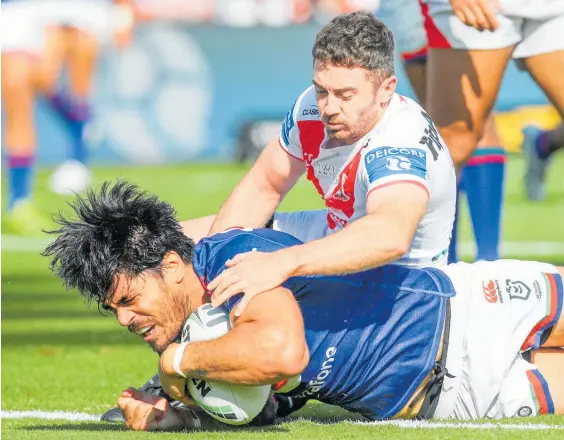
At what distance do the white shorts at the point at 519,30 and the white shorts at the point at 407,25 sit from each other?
2.12ft

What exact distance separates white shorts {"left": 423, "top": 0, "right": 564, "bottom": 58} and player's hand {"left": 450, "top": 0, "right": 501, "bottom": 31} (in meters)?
0.28

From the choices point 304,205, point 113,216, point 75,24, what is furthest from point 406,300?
point 75,24

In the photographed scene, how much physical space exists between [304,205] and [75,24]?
4.26 m

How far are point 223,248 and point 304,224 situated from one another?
1.16m

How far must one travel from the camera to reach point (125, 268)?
414 centimetres

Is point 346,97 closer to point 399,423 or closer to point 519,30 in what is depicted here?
point 399,423

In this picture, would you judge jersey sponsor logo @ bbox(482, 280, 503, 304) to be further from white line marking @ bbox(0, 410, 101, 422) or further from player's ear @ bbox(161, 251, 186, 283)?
white line marking @ bbox(0, 410, 101, 422)

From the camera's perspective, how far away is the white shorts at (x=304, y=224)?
528 centimetres

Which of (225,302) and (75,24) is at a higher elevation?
(225,302)

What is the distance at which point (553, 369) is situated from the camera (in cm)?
463

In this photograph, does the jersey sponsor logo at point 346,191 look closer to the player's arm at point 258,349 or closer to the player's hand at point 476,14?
the player's arm at point 258,349

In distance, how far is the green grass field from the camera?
4.26 m

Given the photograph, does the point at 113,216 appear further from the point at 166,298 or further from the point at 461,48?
the point at 461,48

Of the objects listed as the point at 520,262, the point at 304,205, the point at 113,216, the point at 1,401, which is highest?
the point at 113,216
